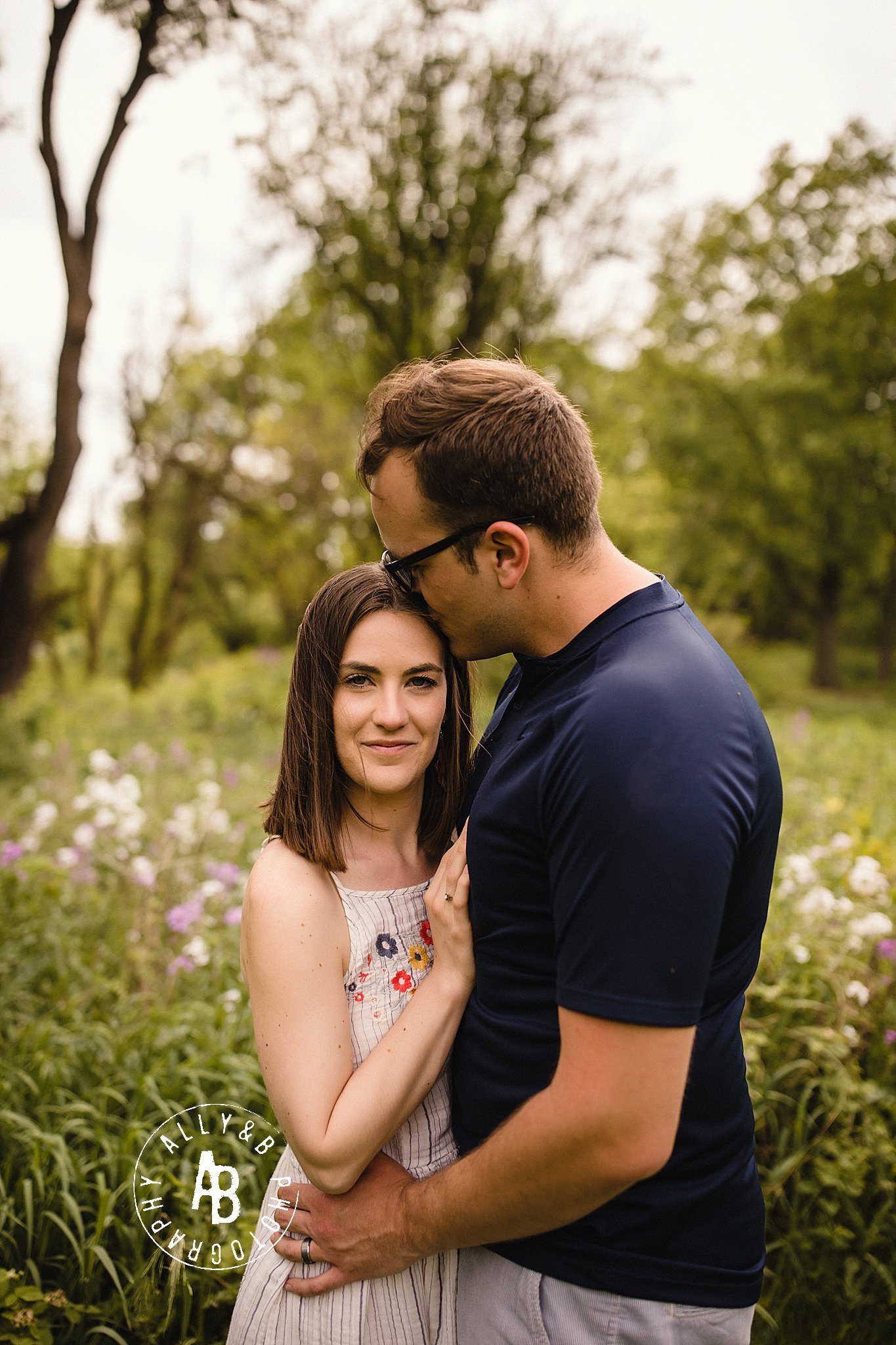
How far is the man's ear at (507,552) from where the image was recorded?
5.10 ft

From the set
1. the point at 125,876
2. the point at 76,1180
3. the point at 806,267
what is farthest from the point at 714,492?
the point at 76,1180

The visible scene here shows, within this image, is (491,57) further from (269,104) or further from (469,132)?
(269,104)

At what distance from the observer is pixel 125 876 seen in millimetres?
4551

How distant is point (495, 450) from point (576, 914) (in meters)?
0.81

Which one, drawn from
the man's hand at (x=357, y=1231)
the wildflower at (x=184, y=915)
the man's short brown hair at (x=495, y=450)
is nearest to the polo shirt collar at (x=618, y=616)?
the man's short brown hair at (x=495, y=450)

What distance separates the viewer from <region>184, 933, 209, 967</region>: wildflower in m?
3.53

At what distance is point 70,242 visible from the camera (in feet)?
25.9

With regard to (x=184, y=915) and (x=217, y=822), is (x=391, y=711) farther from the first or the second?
(x=217, y=822)

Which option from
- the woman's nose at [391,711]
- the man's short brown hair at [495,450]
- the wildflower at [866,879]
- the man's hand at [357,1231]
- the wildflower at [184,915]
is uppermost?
the man's short brown hair at [495,450]

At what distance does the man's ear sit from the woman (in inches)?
12.9

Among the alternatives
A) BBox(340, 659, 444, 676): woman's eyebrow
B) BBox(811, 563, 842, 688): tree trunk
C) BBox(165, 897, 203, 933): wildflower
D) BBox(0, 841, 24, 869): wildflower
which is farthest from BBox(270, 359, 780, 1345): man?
BBox(811, 563, 842, 688): tree trunk

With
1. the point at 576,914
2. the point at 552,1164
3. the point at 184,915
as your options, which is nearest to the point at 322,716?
the point at 576,914

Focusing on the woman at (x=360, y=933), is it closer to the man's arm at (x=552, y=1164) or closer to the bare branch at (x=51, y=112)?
the man's arm at (x=552, y=1164)

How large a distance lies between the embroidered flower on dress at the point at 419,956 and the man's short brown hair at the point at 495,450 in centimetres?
86
